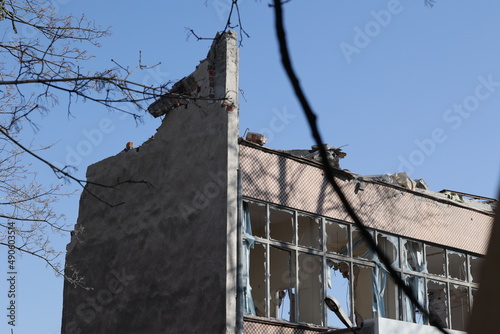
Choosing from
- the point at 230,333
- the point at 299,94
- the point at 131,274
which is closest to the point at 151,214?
the point at 131,274

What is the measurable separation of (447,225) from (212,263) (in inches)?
255

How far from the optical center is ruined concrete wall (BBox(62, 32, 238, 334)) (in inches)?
558

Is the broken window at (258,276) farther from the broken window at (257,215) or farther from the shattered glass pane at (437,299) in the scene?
the shattered glass pane at (437,299)

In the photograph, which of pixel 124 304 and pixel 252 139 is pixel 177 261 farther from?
pixel 252 139

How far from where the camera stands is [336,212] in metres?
16.0

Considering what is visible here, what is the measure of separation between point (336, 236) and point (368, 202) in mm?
1520

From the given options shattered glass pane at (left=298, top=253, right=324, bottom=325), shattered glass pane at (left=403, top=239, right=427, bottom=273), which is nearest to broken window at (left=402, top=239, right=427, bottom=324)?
shattered glass pane at (left=403, top=239, right=427, bottom=273)

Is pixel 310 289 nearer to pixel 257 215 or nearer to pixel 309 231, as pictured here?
pixel 309 231

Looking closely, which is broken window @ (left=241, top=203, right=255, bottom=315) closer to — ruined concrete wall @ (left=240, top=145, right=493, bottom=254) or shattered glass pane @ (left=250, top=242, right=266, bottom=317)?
ruined concrete wall @ (left=240, top=145, right=493, bottom=254)

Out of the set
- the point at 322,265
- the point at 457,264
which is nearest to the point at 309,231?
the point at 322,265

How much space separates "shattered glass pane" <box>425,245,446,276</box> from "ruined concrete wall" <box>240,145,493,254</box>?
0.30 m

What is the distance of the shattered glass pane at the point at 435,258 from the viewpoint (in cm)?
1809

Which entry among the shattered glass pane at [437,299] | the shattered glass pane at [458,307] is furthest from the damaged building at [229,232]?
the shattered glass pane at [458,307]

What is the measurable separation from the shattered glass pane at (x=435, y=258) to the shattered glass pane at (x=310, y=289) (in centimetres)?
341
